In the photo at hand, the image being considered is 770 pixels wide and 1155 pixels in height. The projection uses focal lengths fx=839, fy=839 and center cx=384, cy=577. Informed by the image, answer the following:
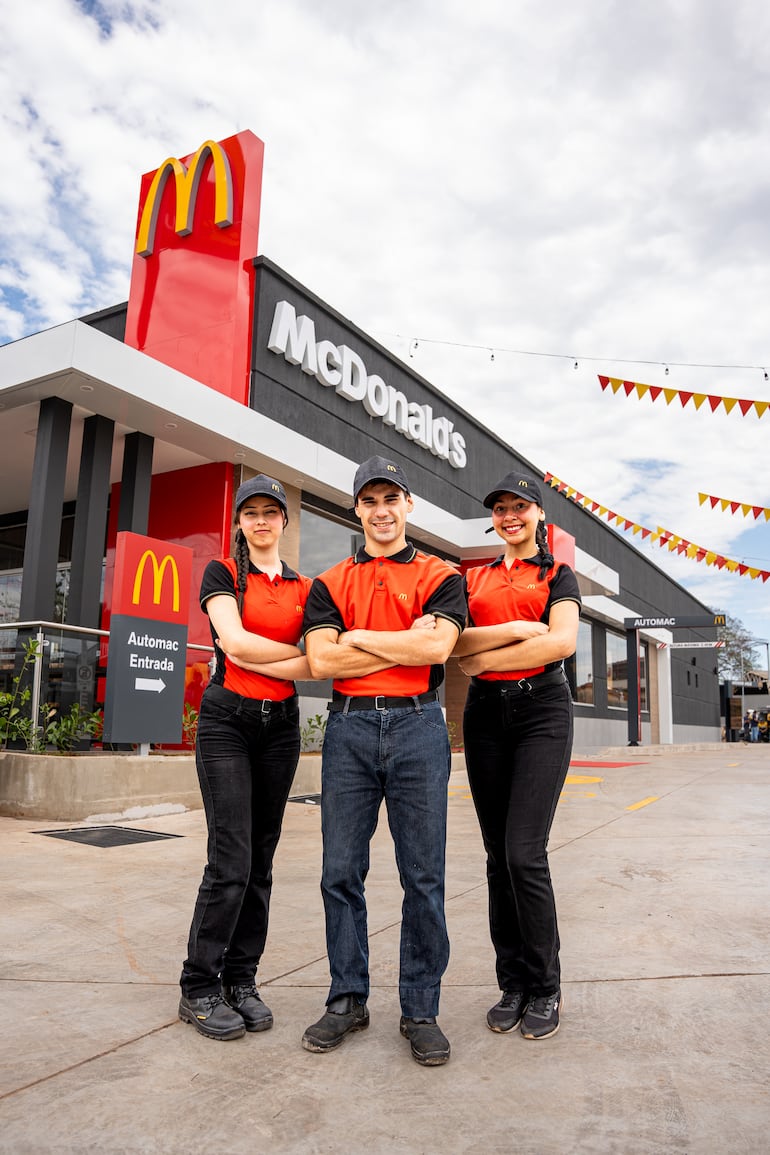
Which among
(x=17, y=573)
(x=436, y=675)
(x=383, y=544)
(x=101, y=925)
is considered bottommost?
(x=101, y=925)

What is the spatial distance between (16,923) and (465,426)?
50.8 feet

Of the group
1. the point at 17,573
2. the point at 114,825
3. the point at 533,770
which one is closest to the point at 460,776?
the point at 114,825

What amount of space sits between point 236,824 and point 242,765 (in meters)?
0.19

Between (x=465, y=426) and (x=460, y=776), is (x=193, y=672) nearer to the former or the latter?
(x=460, y=776)

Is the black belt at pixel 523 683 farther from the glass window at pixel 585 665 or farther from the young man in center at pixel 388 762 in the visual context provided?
the glass window at pixel 585 665

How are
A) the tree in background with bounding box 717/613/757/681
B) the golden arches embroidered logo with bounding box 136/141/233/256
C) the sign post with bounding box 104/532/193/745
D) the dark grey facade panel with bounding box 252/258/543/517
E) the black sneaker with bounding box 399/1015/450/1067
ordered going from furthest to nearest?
the tree in background with bounding box 717/613/757/681 < the dark grey facade panel with bounding box 252/258/543/517 < the golden arches embroidered logo with bounding box 136/141/233/256 < the sign post with bounding box 104/532/193/745 < the black sneaker with bounding box 399/1015/450/1067

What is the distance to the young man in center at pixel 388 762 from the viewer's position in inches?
104

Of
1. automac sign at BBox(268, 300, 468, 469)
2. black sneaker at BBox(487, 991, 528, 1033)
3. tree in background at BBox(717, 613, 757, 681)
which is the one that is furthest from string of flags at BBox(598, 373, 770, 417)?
tree in background at BBox(717, 613, 757, 681)

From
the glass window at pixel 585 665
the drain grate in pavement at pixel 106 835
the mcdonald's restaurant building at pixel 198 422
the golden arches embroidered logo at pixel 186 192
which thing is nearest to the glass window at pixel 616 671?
the glass window at pixel 585 665

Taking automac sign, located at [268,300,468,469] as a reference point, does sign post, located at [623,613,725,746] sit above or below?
below

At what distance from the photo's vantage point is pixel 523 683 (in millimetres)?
2916

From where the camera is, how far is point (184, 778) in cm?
812

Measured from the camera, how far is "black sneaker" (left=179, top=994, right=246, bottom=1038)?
2.58m

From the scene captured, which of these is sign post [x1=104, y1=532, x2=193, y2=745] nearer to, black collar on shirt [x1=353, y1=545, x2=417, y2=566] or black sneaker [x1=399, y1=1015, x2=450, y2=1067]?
black collar on shirt [x1=353, y1=545, x2=417, y2=566]
